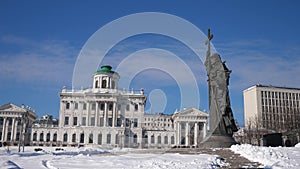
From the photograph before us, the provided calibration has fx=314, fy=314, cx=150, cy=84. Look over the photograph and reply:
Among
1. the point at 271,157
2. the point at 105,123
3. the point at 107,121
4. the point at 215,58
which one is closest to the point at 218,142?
the point at 215,58

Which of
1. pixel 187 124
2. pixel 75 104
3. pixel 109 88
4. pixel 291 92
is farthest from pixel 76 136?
pixel 291 92

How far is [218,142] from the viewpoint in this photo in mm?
20953

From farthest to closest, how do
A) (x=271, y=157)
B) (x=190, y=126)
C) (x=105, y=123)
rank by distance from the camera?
(x=190, y=126) < (x=105, y=123) < (x=271, y=157)

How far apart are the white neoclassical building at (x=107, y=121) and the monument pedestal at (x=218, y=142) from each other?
2095 inches

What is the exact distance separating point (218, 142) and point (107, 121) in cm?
6046

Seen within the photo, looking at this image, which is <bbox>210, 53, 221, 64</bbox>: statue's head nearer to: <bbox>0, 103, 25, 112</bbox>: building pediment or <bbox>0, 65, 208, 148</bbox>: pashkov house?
<bbox>0, 65, 208, 148</bbox>: pashkov house

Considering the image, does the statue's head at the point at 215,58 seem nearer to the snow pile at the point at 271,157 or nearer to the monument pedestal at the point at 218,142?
the monument pedestal at the point at 218,142

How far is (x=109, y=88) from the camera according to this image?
3191 inches

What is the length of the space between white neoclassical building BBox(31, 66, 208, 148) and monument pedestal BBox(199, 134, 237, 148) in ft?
175

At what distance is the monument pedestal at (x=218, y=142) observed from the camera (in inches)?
822

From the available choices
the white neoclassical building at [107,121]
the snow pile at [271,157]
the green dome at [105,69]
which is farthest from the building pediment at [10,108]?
the snow pile at [271,157]

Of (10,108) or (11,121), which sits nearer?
(11,121)

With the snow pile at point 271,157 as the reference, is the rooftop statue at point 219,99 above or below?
above

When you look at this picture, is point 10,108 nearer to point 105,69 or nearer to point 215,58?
point 105,69
